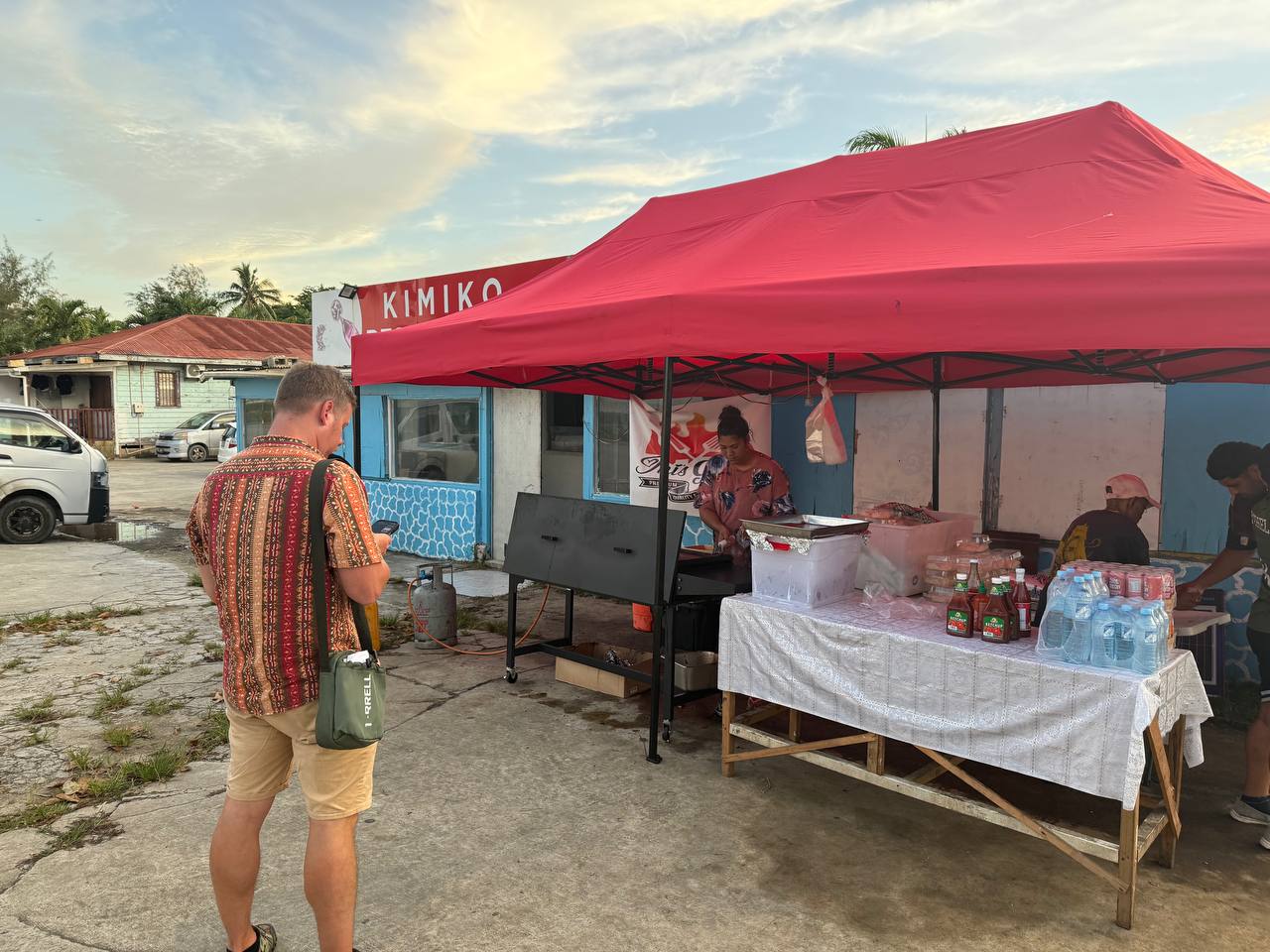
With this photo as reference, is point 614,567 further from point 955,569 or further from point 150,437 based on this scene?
point 150,437

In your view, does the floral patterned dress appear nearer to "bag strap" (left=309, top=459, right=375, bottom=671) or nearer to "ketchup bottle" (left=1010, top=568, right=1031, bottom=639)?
"ketchup bottle" (left=1010, top=568, right=1031, bottom=639)

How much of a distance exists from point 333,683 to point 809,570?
2189mm

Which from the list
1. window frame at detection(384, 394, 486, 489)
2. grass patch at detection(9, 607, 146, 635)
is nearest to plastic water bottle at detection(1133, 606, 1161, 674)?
grass patch at detection(9, 607, 146, 635)

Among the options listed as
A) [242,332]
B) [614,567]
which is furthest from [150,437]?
[614,567]

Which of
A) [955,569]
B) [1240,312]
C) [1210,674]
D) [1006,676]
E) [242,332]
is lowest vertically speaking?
[1210,674]

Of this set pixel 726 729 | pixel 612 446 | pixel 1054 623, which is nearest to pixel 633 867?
pixel 726 729

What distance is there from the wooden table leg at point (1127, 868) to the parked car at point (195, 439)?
85.5ft

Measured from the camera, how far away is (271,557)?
2238 millimetres

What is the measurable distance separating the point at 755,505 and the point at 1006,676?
230 centimetres

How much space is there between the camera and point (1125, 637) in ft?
9.40

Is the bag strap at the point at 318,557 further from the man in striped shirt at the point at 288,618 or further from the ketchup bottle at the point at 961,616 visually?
the ketchup bottle at the point at 961,616

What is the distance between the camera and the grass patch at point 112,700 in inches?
196

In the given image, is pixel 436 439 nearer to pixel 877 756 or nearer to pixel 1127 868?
pixel 877 756

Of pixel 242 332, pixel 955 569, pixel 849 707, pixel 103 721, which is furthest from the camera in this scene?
pixel 242 332
